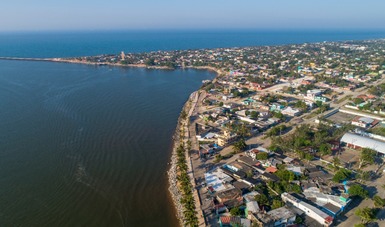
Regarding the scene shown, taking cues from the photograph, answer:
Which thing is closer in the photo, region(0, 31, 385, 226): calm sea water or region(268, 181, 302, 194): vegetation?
region(0, 31, 385, 226): calm sea water

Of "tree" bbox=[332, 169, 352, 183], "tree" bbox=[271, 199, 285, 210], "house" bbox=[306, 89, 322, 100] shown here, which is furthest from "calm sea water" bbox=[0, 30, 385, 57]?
"tree" bbox=[332, 169, 352, 183]

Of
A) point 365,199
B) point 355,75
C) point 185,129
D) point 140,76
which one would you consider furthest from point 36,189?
point 355,75

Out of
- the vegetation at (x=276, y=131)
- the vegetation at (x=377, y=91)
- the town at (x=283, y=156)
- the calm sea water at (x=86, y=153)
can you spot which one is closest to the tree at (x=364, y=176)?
the town at (x=283, y=156)

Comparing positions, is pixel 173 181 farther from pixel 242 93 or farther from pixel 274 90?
pixel 274 90

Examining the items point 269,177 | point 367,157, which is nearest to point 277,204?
point 269,177

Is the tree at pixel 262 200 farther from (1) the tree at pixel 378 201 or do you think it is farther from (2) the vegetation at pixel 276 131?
(2) the vegetation at pixel 276 131

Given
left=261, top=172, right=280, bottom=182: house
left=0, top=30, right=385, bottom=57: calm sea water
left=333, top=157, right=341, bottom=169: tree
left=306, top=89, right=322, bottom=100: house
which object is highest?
left=0, top=30, right=385, bottom=57: calm sea water

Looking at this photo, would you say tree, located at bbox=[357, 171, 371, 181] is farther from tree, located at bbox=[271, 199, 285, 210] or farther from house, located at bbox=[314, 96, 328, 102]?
house, located at bbox=[314, 96, 328, 102]
